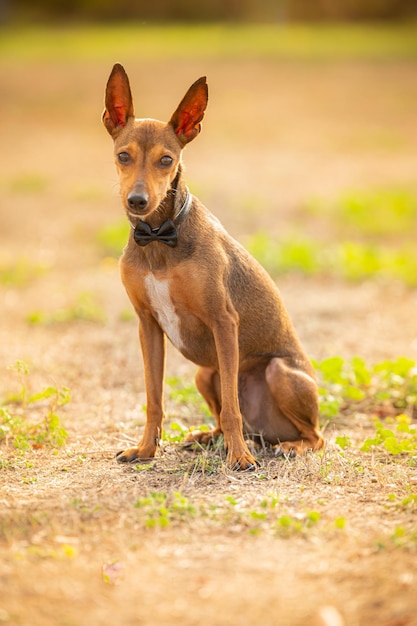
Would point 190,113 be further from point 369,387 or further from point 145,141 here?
point 369,387

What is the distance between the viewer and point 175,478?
473cm

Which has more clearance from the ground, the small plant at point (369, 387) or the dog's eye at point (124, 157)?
the dog's eye at point (124, 157)

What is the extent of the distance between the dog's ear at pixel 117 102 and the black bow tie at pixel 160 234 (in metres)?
0.60

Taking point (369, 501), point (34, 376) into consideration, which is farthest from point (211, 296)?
point (34, 376)

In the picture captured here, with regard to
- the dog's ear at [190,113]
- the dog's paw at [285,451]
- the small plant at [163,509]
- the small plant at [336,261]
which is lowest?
the dog's paw at [285,451]

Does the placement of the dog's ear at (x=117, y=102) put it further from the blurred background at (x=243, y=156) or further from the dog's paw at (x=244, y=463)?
the dog's paw at (x=244, y=463)

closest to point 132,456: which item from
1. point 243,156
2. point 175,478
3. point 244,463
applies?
point 175,478

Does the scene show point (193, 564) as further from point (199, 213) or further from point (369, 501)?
point (199, 213)

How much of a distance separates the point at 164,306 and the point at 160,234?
416 millimetres

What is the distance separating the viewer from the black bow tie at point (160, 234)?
479 centimetres

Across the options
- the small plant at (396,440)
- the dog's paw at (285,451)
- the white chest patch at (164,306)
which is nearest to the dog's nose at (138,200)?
the white chest patch at (164,306)

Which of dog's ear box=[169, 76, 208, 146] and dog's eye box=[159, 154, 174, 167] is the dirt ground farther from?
dog's ear box=[169, 76, 208, 146]

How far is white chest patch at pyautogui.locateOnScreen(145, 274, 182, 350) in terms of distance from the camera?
15.9ft

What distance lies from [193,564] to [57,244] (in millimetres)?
9365
